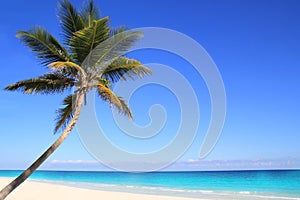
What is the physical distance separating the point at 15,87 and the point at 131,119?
336 cm

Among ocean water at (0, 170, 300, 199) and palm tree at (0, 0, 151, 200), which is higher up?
ocean water at (0, 170, 300, 199)

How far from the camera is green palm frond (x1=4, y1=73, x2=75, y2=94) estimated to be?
9023 mm

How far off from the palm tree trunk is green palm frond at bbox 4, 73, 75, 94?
924 mm

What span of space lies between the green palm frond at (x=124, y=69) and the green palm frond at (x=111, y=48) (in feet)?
0.65

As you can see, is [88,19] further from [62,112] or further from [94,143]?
[94,143]

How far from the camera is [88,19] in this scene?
30.5 ft

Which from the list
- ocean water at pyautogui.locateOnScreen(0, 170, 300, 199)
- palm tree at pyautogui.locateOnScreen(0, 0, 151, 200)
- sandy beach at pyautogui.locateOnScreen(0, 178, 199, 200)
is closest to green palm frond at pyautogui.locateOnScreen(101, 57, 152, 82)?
palm tree at pyautogui.locateOnScreen(0, 0, 151, 200)

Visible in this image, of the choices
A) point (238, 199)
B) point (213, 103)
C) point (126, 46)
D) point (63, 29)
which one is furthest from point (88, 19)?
point (238, 199)

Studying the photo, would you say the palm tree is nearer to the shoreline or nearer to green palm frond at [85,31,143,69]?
green palm frond at [85,31,143,69]

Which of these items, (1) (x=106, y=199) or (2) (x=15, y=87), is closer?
(2) (x=15, y=87)

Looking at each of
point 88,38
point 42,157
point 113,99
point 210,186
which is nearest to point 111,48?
point 88,38

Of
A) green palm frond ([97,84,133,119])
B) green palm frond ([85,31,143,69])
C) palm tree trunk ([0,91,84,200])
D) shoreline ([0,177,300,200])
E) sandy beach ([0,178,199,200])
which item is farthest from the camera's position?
shoreline ([0,177,300,200])

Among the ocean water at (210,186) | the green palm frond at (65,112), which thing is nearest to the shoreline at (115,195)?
the ocean water at (210,186)

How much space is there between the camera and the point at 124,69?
9.58 metres
